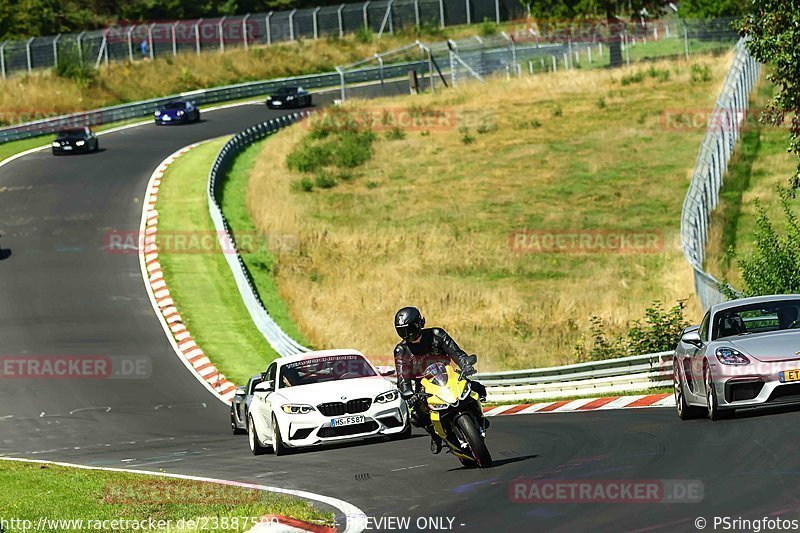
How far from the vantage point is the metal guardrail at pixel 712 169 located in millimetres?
25630

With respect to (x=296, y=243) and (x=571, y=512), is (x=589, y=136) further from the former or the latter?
(x=571, y=512)

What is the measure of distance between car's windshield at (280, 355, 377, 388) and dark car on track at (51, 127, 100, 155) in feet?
131

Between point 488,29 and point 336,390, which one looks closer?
point 336,390

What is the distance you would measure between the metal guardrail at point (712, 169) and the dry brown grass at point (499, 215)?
1.70 m

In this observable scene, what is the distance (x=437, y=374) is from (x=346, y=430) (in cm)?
423

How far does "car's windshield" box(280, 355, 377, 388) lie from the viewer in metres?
17.9

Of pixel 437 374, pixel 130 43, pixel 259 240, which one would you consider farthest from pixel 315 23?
pixel 437 374

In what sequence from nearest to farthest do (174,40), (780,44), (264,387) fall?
(264,387) < (780,44) < (174,40)

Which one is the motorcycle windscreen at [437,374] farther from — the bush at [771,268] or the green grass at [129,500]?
the bush at [771,268]

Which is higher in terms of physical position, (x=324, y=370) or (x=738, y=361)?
(x=738, y=361)

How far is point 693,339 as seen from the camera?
15000 mm

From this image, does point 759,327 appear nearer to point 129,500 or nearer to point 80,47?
point 129,500

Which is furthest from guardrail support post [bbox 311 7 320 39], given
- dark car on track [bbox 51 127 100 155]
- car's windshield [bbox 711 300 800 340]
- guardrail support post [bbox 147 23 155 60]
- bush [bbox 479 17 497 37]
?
car's windshield [bbox 711 300 800 340]

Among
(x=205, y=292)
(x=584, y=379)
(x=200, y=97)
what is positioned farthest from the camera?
(x=200, y=97)
